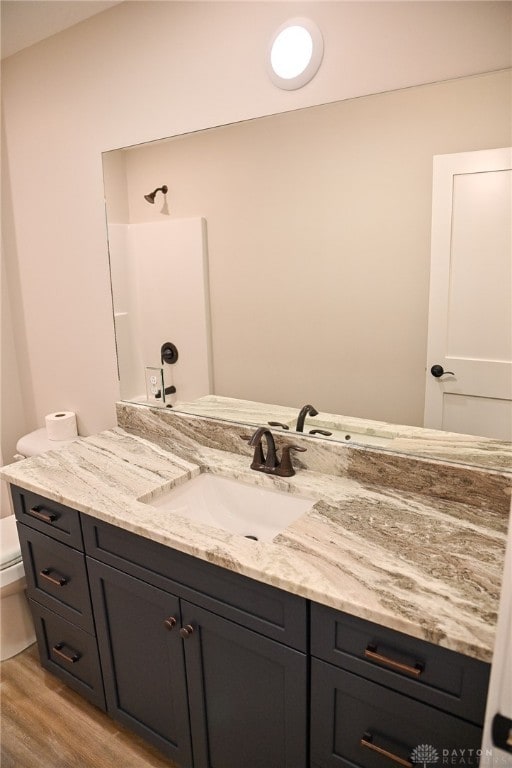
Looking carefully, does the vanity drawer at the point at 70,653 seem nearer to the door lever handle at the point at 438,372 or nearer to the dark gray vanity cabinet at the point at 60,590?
the dark gray vanity cabinet at the point at 60,590

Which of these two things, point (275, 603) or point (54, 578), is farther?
point (54, 578)

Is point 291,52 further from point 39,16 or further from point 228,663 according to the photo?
point 228,663

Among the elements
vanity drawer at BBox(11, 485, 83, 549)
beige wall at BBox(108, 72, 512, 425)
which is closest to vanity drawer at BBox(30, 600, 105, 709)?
vanity drawer at BBox(11, 485, 83, 549)

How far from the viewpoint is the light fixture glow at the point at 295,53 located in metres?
1.39

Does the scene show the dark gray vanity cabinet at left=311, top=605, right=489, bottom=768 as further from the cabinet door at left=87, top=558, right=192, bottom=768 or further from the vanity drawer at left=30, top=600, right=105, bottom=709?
the vanity drawer at left=30, top=600, right=105, bottom=709

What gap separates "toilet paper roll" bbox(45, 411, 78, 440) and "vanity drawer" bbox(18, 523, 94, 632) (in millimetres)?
628

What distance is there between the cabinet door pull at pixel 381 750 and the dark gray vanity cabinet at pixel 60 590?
37.3 inches

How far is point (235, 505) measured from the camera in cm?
155

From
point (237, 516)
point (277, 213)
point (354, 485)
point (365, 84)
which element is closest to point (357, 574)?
point (354, 485)

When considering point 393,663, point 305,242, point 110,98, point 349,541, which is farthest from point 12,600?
point 110,98

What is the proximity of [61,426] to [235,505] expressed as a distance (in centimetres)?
116

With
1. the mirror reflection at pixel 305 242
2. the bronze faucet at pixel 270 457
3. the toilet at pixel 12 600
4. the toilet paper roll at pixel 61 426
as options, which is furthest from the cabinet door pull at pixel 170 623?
the toilet paper roll at pixel 61 426

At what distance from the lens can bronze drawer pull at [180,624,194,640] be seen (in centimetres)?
126

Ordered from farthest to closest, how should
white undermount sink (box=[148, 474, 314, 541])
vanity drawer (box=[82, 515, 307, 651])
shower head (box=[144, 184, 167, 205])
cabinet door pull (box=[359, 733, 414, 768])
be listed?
shower head (box=[144, 184, 167, 205])
white undermount sink (box=[148, 474, 314, 541])
vanity drawer (box=[82, 515, 307, 651])
cabinet door pull (box=[359, 733, 414, 768])
